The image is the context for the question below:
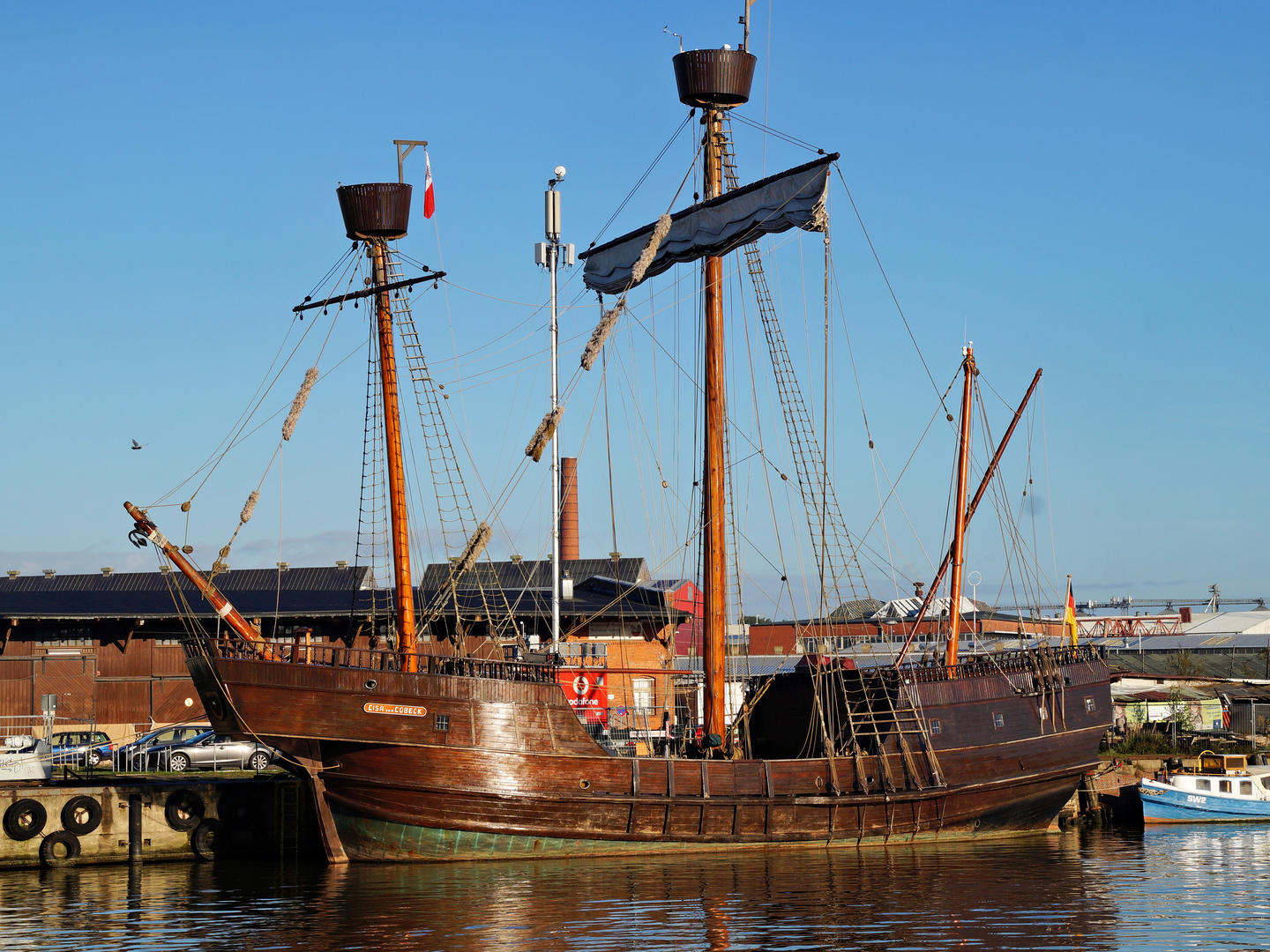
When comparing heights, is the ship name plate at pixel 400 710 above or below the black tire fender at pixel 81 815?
above

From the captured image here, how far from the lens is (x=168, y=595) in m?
53.8

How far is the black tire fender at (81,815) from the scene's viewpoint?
95.1ft

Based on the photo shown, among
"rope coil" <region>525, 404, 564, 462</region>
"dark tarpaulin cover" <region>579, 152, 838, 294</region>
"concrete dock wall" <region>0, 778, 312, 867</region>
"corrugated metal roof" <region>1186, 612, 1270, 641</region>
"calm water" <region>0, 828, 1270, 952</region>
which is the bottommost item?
"calm water" <region>0, 828, 1270, 952</region>

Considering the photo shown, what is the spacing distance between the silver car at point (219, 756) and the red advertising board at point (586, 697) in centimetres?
896

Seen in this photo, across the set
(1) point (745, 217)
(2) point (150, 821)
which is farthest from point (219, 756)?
(1) point (745, 217)

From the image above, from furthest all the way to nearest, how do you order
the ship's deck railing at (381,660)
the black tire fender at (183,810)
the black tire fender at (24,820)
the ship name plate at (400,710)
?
the black tire fender at (183,810), the black tire fender at (24,820), the ship name plate at (400,710), the ship's deck railing at (381,660)

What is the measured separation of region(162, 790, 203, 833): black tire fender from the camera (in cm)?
2998

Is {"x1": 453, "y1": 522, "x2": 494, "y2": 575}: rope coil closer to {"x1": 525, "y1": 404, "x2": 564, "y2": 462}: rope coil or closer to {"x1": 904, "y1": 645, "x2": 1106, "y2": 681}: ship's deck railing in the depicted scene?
{"x1": 525, "y1": 404, "x2": 564, "y2": 462}: rope coil

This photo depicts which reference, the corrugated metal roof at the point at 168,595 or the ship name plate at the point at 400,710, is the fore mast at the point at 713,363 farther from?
the corrugated metal roof at the point at 168,595

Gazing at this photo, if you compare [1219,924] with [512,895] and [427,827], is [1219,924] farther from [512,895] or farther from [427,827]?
[427,827]

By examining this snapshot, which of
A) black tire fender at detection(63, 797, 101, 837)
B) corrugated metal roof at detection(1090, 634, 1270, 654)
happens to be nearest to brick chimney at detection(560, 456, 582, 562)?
corrugated metal roof at detection(1090, 634, 1270, 654)

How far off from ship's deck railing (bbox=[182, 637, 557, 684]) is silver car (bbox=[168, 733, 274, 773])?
1016cm

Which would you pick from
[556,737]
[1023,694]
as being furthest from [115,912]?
[1023,694]

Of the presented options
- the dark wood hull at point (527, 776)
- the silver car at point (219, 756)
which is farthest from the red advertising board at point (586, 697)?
the silver car at point (219, 756)
